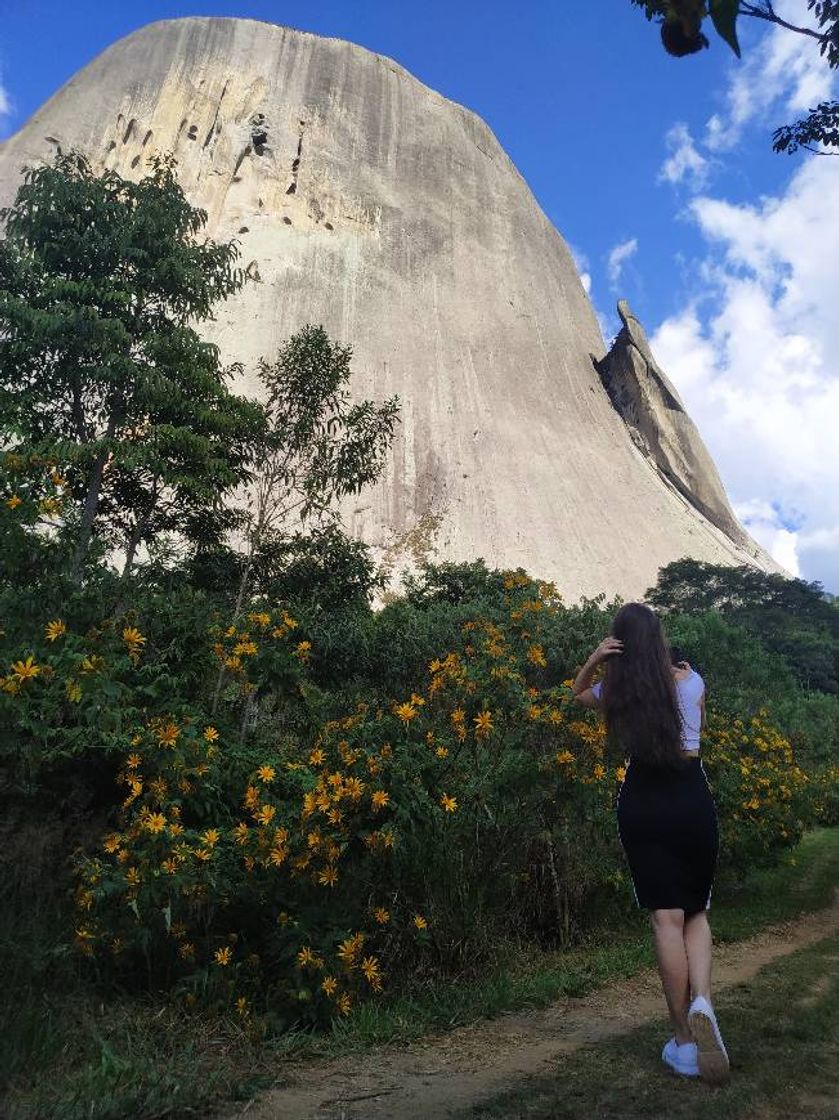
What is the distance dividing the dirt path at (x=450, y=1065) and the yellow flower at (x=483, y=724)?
130cm

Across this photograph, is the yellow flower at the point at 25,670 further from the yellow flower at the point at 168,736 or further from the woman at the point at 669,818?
the woman at the point at 669,818

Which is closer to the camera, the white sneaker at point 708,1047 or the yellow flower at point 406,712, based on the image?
the white sneaker at point 708,1047

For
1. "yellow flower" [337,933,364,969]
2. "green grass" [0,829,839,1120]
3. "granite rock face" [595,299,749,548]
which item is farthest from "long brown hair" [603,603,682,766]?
"granite rock face" [595,299,749,548]

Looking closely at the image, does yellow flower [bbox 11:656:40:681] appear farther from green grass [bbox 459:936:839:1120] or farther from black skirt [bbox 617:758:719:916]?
black skirt [bbox 617:758:719:916]

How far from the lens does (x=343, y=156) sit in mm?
43094

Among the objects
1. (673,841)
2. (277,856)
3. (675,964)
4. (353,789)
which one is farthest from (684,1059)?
(277,856)

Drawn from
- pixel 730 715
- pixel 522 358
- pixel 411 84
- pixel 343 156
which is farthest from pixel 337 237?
pixel 730 715

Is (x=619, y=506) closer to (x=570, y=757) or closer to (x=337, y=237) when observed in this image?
(x=337, y=237)

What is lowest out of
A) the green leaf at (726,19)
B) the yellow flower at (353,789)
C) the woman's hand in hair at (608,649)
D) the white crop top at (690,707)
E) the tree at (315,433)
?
the yellow flower at (353,789)

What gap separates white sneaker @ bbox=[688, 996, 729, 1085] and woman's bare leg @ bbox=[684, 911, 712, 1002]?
9cm

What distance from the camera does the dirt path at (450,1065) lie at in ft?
8.30

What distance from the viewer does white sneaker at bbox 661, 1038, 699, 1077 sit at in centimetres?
263

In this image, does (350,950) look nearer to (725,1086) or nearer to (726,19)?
(725,1086)

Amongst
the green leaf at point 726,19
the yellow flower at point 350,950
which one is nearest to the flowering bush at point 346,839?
the yellow flower at point 350,950
